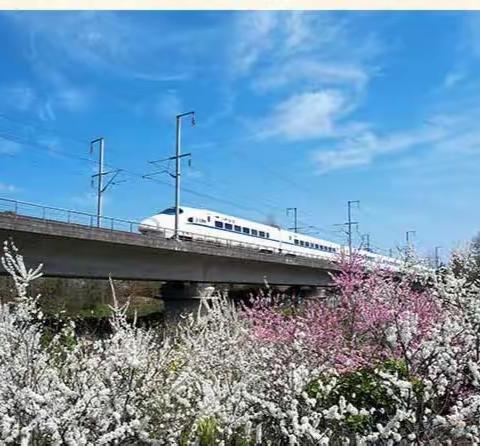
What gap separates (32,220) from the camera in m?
16.5

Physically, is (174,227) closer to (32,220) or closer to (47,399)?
(32,220)

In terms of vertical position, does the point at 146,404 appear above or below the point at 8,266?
below

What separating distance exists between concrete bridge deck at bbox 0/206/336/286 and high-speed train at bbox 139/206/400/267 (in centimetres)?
162

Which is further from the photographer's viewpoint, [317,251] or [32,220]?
[317,251]

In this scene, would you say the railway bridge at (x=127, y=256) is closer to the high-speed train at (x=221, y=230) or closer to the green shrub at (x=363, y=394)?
the high-speed train at (x=221, y=230)

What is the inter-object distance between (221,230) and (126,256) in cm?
1184

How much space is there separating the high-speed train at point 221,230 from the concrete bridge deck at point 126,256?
1.62 metres

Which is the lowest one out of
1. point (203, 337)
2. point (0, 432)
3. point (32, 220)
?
point (0, 432)

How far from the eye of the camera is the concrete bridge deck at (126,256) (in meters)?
17.0

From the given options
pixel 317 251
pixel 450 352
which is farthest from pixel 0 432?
pixel 317 251

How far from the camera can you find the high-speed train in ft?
93.7

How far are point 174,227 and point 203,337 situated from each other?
76.7 feet

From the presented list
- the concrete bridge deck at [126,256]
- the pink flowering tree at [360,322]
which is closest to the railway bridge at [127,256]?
the concrete bridge deck at [126,256]

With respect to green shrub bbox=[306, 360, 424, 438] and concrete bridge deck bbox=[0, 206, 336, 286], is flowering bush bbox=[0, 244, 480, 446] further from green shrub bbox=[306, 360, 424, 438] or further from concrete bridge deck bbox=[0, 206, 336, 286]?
concrete bridge deck bbox=[0, 206, 336, 286]
